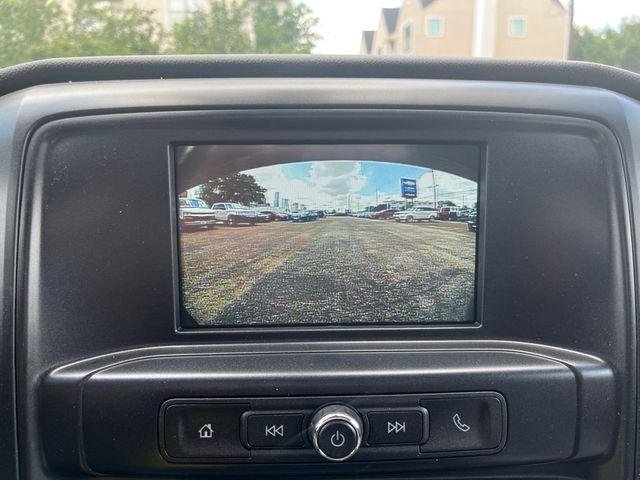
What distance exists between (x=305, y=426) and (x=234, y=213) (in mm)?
440

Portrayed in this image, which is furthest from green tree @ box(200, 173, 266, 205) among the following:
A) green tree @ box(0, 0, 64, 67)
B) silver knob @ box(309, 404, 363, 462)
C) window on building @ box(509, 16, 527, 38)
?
window on building @ box(509, 16, 527, 38)

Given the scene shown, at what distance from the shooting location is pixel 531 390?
41.7 inches

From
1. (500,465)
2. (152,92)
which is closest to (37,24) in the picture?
(152,92)

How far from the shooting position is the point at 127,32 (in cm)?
168

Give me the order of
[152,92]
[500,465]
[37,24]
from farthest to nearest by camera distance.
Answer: [37,24] < [500,465] < [152,92]

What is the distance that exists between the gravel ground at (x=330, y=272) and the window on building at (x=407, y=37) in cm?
96

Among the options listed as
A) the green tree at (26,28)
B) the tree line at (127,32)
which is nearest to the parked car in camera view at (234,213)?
the tree line at (127,32)

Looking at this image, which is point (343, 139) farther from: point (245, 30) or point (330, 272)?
point (245, 30)

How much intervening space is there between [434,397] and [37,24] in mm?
1573

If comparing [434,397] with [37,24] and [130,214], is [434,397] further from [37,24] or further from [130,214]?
[37,24]

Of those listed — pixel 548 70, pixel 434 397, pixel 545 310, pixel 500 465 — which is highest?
pixel 548 70

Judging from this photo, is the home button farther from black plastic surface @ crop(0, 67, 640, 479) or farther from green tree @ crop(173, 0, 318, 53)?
green tree @ crop(173, 0, 318, 53)

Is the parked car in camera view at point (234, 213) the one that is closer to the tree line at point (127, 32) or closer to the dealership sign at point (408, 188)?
the dealership sign at point (408, 188)

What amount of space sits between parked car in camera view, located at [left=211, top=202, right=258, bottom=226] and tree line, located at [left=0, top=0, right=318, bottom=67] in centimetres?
68
